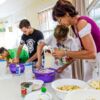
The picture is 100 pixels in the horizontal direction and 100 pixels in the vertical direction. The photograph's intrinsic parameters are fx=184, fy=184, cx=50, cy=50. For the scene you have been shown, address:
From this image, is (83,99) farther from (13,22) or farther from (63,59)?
(13,22)

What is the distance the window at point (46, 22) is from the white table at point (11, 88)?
2.92 m

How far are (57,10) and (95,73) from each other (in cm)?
63

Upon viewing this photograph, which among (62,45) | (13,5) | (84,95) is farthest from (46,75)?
(13,5)

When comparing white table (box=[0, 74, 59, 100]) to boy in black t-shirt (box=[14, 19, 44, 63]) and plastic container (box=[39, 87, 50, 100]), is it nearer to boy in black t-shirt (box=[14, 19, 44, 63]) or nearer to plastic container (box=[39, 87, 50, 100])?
plastic container (box=[39, 87, 50, 100])

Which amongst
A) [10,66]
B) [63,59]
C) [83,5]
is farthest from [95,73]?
[83,5]

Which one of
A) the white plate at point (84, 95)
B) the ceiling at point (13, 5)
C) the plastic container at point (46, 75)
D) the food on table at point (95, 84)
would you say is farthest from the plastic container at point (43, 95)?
the ceiling at point (13, 5)

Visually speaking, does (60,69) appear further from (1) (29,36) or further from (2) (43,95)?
(1) (29,36)

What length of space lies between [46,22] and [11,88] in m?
3.50

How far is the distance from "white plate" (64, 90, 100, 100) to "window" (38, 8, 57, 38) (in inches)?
139

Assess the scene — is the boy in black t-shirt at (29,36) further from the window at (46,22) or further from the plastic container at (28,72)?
the window at (46,22)

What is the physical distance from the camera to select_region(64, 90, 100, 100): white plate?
964 millimetres

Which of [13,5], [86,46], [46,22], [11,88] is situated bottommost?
[11,88]

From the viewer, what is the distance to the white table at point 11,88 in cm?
121

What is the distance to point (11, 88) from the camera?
140cm
